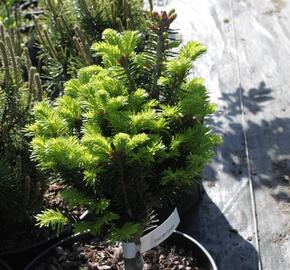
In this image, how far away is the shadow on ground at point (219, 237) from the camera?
2738 millimetres

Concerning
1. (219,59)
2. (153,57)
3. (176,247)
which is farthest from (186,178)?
(219,59)

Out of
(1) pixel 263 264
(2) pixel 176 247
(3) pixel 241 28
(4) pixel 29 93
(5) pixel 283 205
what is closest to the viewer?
(4) pixel 29 93

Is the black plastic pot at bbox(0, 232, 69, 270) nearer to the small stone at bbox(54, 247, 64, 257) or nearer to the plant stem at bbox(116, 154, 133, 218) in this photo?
the small stone at bbox(54, 247, 64, 257)

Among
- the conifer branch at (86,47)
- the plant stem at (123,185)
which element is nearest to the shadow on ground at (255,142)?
the conifer branch at (86,47)

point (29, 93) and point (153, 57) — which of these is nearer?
point (153, 57)

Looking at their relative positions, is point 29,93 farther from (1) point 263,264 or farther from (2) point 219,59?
(2) point 219,59

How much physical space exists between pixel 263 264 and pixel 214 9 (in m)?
3.06

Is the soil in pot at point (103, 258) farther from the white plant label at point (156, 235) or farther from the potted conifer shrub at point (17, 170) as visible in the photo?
the white plant label at point (156, 235)

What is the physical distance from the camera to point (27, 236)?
274cm

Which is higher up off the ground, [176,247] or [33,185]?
[33,185]

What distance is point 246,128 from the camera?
143 inches

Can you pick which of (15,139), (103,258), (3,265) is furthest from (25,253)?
(15,139)

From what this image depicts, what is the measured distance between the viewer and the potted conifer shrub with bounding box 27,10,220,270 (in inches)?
63.2

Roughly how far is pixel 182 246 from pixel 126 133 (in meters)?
1.10
